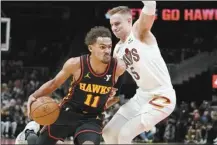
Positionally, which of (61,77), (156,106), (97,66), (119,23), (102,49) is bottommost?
(156,106)

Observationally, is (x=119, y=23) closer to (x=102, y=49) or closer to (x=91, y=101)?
(x=102, y=49)

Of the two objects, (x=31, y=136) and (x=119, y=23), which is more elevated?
(x=119, y=23)

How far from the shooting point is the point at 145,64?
5.63 meters

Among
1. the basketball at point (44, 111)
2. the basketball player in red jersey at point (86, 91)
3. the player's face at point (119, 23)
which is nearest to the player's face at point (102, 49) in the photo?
the basketball player in red jersey at point (86, 91)

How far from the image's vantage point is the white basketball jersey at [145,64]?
562 cm

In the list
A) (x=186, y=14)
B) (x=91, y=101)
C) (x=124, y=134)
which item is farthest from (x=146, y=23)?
(x=186, y=14)

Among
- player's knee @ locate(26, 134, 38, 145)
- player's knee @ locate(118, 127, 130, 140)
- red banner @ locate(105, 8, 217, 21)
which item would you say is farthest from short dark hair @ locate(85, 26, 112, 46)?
red banner @ locate(105, 8, 217, 21)

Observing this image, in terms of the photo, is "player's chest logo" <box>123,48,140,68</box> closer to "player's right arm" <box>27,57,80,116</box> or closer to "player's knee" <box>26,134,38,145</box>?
"player's right arm" <box>27,57,80,116</box>

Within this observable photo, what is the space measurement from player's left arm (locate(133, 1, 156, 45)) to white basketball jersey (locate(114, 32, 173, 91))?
70 millimetres

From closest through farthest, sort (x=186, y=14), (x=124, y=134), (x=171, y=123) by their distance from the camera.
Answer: (x=124, y=134) < (x=171, y=123) < (x=186, y=14)

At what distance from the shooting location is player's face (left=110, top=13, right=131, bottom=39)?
5.79m

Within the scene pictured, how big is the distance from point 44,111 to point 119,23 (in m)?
1.46

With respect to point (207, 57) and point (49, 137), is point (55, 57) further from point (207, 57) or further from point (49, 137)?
point (49, 137)

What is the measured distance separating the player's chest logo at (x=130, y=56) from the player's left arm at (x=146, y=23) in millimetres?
172
